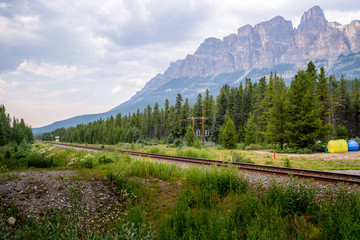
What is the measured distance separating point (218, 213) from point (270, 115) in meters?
32.2

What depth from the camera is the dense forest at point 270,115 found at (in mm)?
29500

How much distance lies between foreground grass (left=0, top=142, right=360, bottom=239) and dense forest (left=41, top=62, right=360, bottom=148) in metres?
25.1

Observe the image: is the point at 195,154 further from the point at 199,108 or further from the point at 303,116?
the point at 199,108

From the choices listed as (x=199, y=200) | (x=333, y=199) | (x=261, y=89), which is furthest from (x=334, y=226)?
(x=261, y=89)

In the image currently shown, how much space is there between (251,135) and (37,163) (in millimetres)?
43313

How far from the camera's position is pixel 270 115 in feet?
115

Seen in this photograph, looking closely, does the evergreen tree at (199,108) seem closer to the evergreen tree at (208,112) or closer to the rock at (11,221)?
the evergreen tree at (208,112)

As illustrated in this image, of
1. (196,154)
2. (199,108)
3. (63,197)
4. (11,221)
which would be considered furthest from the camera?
(199,108)

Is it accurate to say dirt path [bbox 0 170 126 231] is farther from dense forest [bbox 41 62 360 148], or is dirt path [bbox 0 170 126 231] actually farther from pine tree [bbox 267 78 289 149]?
pine tree [bbox 267 78 289 149]

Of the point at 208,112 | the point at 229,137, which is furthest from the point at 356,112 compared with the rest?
the point at 229,137

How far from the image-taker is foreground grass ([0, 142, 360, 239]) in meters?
4.49

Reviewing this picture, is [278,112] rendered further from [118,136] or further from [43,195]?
[118,136]

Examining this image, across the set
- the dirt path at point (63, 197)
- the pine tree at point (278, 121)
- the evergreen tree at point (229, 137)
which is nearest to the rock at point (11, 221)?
the dirt path at point (63, 197)

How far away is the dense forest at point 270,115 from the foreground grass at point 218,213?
2512cm
